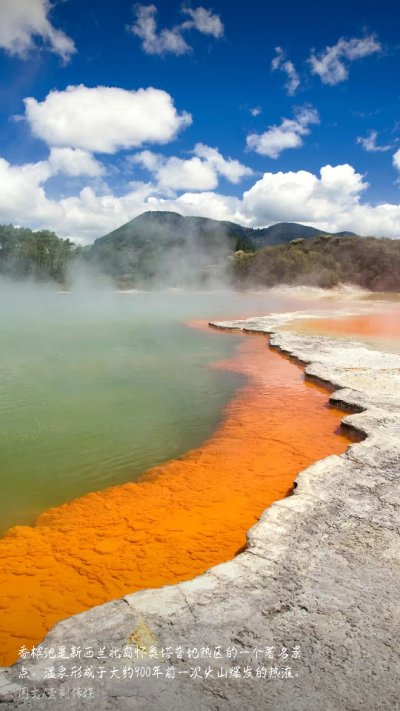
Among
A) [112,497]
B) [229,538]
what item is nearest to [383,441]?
[229,538]

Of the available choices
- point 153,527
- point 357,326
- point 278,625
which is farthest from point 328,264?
point 278,625

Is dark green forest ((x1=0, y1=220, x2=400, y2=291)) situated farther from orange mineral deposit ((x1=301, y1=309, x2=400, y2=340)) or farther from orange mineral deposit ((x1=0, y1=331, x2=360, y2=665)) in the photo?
orange mineral deposit ((x1=0, y1=331, x2=360, y2=665))

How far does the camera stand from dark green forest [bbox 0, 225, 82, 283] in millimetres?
44938

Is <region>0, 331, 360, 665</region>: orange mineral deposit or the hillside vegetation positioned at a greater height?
the hillside vegetation

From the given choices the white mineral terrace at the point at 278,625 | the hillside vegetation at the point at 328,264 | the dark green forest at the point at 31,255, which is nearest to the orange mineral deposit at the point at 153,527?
the white mineral terrace at the point at 278,625

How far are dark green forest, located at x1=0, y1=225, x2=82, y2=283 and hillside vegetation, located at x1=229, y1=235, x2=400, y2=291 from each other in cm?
2122

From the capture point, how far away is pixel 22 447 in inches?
188

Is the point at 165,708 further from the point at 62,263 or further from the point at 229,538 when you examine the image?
the point at 62,263

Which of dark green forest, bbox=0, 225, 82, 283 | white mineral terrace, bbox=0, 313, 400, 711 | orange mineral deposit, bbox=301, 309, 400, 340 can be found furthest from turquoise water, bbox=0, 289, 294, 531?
dark green forest, bbox=0, 225, 82, 283

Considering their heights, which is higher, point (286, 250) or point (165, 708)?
point (286, 250)

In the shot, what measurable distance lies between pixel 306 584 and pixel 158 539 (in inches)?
49.5

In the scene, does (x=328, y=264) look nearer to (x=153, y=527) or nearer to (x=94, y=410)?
(x=94, y=410)

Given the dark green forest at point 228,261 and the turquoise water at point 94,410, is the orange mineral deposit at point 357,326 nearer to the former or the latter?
the turquoise water at point 94,410

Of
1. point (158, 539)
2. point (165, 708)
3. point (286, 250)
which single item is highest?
point (286, 250)
